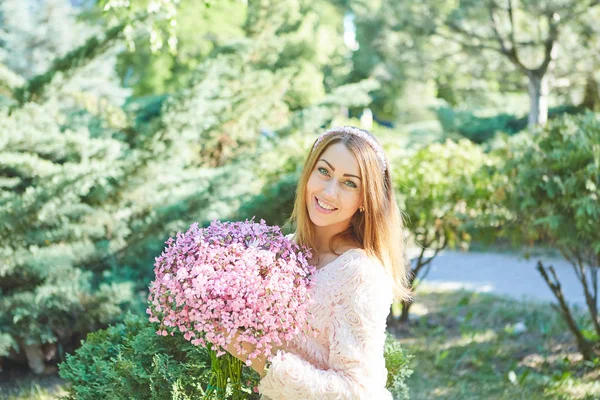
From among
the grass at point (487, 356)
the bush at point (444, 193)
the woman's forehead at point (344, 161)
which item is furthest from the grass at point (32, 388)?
the bush at point (444, 193)

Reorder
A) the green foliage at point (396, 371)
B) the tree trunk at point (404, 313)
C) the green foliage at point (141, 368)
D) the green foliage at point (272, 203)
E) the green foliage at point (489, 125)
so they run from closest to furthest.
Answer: the green foliage at point (141, 368)
the green foliage at point (396, 371)
the green foliage at point (272, 203)
the tree trunk at point (404, 313)
the green foliage at point (489, 125)

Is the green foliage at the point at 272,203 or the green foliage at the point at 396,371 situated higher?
the green foliage at the point at 272,203

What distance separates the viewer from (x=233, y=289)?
5.49ft

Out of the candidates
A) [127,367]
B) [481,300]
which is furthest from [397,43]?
[127,367]

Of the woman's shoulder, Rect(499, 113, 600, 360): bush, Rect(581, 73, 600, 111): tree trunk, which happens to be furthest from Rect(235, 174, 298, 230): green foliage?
Rect(581, 73, 600, 111): tree trunk

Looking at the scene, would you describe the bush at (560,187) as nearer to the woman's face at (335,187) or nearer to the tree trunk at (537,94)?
the woman's face at (335,187)

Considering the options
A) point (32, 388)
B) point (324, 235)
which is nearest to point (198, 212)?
point (32, 388)

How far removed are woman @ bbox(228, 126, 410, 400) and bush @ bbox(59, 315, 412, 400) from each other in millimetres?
545

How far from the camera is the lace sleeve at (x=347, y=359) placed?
71.2 inches

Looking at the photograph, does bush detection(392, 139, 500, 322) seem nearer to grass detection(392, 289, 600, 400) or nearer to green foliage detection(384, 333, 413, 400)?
grass detection(392, 289, 600, 400)

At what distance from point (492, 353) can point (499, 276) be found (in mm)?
3551

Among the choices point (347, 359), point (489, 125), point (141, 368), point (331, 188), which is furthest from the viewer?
point (489, 125)

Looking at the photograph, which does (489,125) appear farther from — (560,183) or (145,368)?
(145,368)

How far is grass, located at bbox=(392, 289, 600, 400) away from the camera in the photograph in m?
4.42
